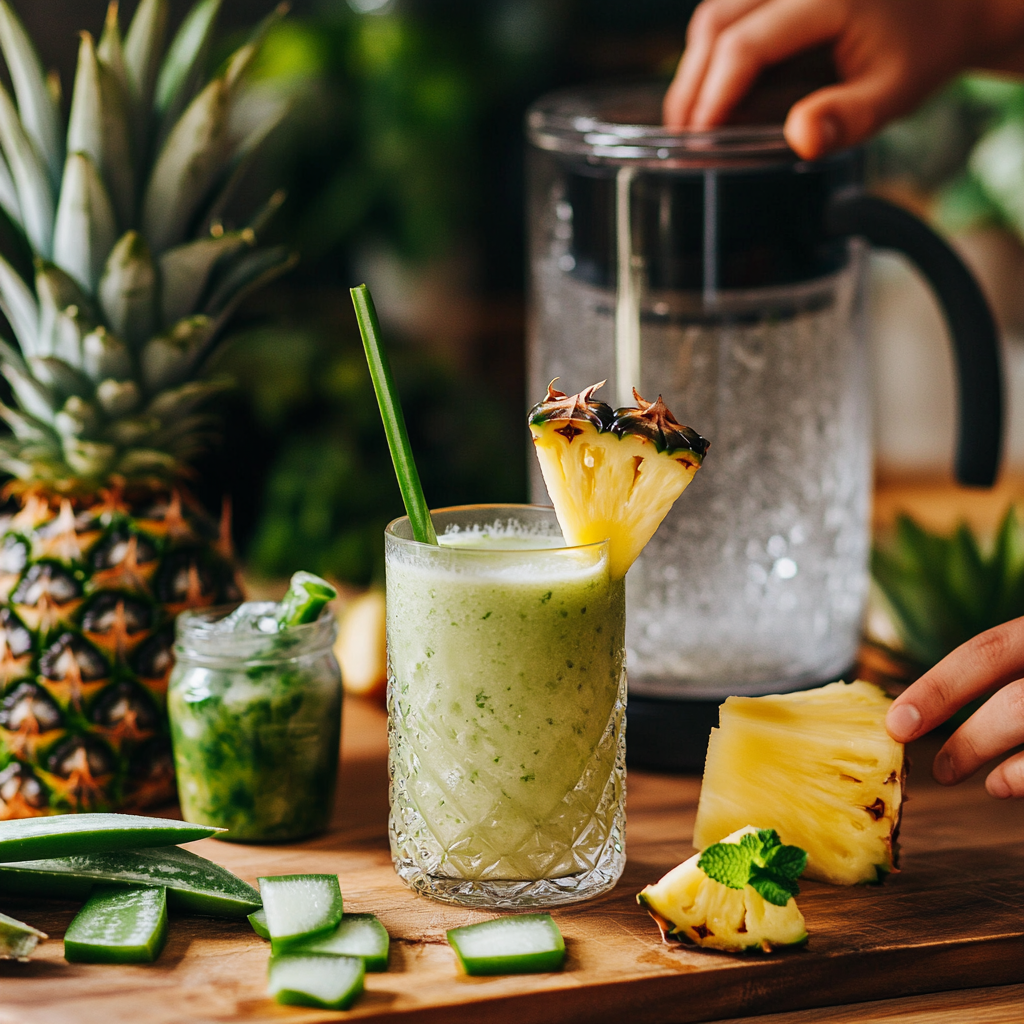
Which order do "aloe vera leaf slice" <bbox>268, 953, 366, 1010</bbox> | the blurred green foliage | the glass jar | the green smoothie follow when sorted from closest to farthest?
1. "aloe vera leaf slice" <bbox>268, 953, 366, 1010</bbox>
2. the green smoothie
3. the glass jar
4. the blurred green foliage

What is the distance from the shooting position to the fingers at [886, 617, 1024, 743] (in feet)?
2.72

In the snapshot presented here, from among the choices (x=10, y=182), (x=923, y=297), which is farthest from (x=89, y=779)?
(x=923, y=297)

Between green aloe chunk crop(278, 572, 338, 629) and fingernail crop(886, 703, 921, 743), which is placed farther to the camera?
green aloe chunk crop(278, 572, 338, 629)

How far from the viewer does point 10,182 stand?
102cm

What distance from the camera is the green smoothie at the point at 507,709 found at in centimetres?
80

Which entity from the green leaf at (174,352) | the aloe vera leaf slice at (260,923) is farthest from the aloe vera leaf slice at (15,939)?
the green leaf at (174,352)

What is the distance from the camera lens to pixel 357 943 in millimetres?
758

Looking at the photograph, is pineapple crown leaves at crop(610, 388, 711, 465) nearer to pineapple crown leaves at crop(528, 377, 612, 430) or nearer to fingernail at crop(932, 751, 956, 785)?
pineapple crown leaves at crop(528, 377, 612, 430)

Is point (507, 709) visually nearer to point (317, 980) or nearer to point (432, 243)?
point (317, 980)

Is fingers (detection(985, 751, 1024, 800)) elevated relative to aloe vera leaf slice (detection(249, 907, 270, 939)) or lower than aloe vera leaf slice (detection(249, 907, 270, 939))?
elevated

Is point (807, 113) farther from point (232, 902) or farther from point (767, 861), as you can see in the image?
point (232, 902)

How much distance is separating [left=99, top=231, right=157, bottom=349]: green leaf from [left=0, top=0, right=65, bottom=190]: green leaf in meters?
0.09

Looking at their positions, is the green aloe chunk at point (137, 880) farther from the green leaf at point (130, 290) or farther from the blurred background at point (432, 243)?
the blurred background at point (432, 243)

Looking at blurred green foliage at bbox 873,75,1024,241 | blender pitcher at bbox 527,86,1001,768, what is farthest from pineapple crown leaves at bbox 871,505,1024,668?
blurred green foliage at bbox 873,75,1024,241
